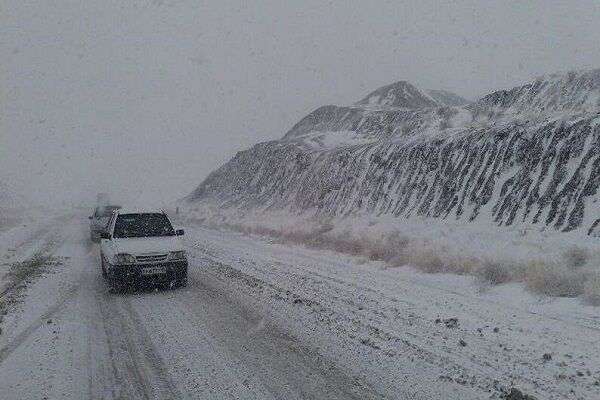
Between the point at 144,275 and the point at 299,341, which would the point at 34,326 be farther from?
the point at 299,341

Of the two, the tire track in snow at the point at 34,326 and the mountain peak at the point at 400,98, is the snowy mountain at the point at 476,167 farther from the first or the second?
the mountain peak at the point at 400,98

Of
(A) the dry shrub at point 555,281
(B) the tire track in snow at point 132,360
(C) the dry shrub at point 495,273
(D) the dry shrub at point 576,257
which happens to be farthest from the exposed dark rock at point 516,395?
(D) the dry shrub at point 576,257

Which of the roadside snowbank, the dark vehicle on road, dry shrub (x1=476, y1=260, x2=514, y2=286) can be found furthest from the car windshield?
the dark vehicle on road

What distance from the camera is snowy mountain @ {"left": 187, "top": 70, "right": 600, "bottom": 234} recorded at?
42.6ft

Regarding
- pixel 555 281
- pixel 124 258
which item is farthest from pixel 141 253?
pixel 555 281

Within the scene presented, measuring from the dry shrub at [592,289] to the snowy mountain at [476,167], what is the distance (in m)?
3.06

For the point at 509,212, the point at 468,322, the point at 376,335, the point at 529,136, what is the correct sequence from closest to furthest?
1. the point at 376,335
2. the point at 468,322
3. the point at 509,212
4. the point at 529,136

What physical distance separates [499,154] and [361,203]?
8017mm

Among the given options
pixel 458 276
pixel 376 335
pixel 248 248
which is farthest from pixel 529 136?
pixel 376 335

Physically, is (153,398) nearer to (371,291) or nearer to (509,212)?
(371,291)

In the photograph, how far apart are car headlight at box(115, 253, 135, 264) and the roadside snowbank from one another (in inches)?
264

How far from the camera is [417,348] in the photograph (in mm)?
6121

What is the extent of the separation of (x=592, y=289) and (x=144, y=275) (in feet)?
27.5

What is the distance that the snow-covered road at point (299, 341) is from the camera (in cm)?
493
